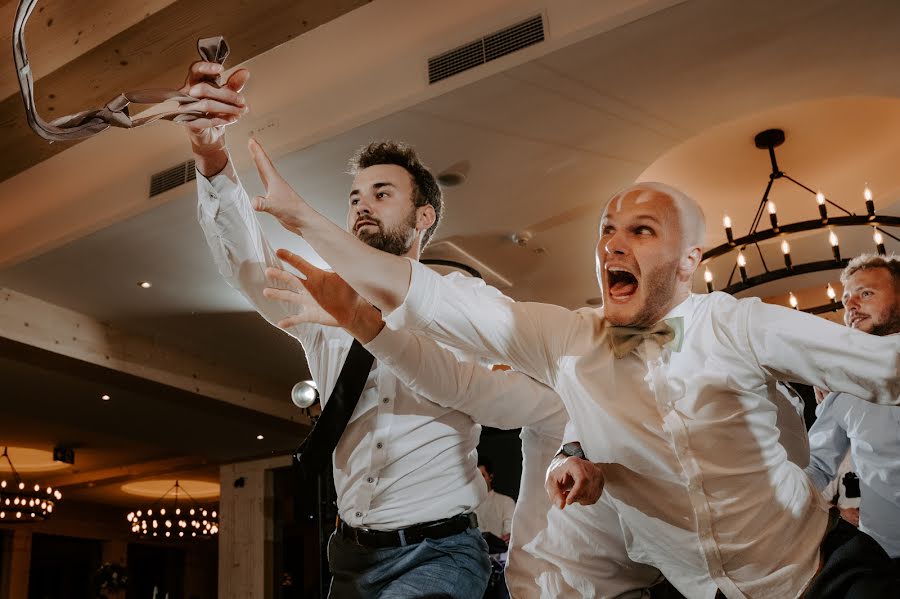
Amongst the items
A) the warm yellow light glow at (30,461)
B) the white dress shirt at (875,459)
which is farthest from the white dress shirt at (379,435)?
the warm yellow light glow at (30,461)

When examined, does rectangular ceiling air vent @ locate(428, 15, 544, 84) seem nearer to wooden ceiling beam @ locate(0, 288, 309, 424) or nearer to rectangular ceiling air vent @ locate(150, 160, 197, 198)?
rectangular ceiling air vent @ locate(150, 160, 197, 198)

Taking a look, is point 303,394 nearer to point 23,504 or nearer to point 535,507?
point 535,507

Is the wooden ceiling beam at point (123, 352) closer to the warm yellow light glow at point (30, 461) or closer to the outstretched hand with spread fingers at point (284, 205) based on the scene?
the warm yellow light glow at point (30, 461)

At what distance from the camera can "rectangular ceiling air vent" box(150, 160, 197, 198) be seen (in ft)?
15.0

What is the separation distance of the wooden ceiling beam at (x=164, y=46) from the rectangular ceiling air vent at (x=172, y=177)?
0.69 metres

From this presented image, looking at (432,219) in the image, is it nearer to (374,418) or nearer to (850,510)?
(374,418)

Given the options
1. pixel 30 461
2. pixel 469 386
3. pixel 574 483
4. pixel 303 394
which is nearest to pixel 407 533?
pixel 469 386

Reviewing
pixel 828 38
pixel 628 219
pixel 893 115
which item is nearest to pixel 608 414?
pixel 628 219

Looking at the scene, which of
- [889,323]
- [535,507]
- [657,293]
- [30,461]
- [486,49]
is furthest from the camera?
[30,461]

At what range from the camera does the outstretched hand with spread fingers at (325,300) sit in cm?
147

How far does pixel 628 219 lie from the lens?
1.58 metres

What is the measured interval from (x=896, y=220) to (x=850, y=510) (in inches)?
55.2

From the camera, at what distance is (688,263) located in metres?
1.60

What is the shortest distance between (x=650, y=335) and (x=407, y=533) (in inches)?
30.5
